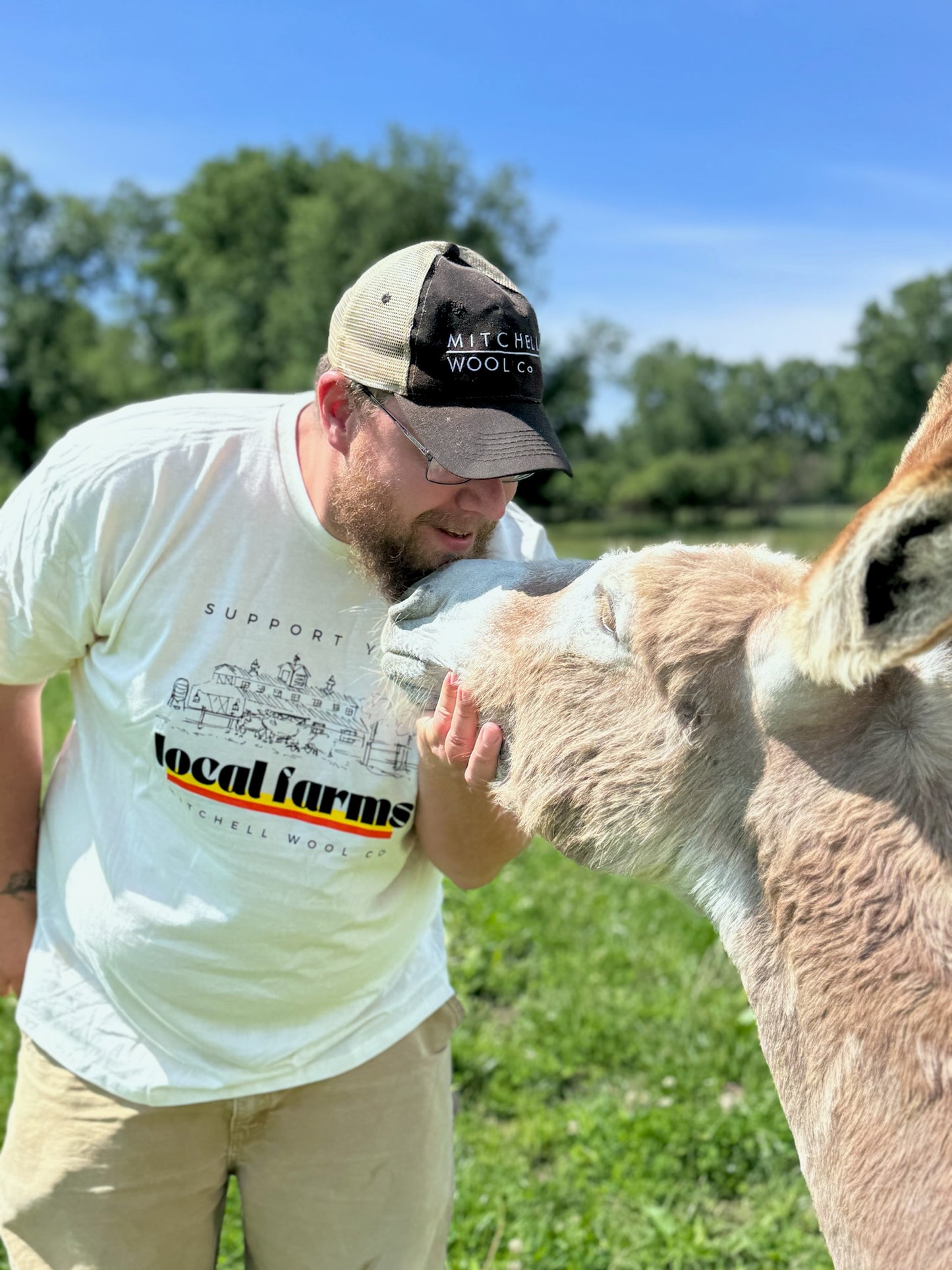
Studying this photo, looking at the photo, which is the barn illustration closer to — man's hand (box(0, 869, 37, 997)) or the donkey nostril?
the donkey nostril

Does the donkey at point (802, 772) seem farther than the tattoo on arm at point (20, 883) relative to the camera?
No

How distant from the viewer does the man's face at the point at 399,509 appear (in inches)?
94.4

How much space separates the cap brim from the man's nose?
0.11 metres

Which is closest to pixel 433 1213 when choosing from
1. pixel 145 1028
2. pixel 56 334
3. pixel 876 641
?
pixel 145 1028

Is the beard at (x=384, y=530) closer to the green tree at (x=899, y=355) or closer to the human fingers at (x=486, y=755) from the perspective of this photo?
the human fingers at (x=486, y=755)

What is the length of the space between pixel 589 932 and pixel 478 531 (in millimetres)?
3956

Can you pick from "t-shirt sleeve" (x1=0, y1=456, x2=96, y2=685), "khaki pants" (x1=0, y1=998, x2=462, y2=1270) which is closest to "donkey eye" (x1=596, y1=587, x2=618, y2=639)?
"t-shirt sleeve" (x1=0, y1=456, x2=96, y2=685)

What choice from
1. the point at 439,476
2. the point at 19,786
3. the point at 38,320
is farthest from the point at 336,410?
the point at 38,320

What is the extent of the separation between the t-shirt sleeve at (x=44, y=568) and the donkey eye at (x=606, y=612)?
1.22m

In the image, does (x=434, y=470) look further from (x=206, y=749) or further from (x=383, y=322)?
(x=206, y=749)

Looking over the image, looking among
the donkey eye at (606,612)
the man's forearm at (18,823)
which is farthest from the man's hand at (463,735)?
the man's forearm at (18,823)

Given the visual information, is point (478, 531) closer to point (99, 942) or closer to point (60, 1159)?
point (99, 942)

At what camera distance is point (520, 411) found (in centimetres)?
248

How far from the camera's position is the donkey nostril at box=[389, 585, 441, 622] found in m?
2.32
